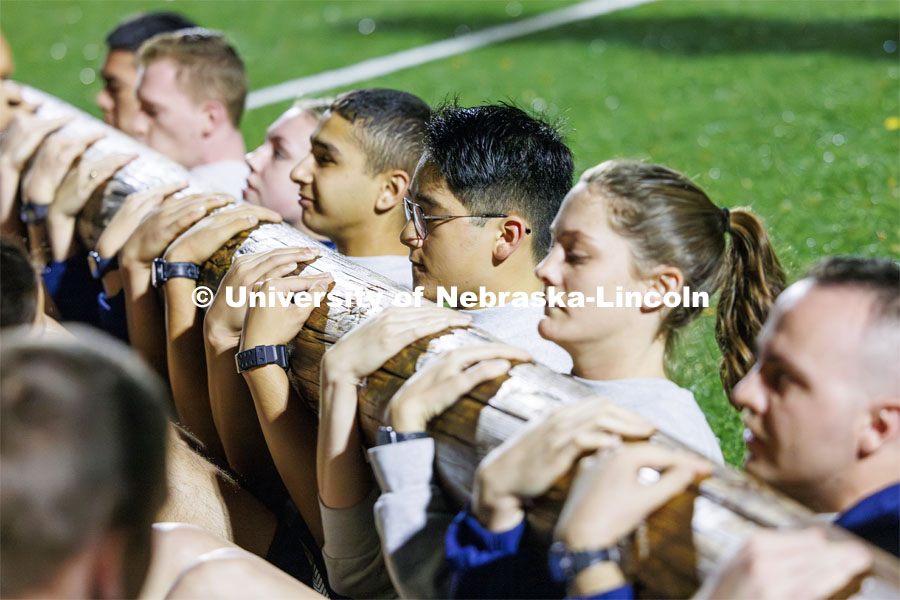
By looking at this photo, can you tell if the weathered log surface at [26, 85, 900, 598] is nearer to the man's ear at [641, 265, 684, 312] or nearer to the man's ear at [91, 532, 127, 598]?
the man's ear at [641, 265, 684, 312]

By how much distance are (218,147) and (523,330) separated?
9.74ft

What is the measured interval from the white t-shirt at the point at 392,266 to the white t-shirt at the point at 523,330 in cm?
80

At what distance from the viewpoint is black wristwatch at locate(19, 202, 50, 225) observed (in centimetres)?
469

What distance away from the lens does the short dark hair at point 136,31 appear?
656 cm

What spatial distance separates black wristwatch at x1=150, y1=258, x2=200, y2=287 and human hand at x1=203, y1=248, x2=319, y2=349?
37 centimetres

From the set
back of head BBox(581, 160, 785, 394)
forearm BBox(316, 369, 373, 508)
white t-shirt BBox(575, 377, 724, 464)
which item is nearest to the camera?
white t-shirt BBox(575, 377, 724, 464)

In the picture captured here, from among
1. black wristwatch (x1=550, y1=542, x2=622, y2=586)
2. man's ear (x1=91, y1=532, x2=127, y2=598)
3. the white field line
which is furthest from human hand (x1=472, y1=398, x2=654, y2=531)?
the white field line

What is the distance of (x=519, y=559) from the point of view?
1.97 metres

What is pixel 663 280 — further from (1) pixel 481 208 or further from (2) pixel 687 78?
(2) pixel 687 78

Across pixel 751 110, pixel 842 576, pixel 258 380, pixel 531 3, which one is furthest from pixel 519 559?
pixel 531 3

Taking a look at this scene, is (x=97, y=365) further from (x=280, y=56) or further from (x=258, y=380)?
(x=280, y=56)

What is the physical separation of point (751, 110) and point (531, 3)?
5.70m

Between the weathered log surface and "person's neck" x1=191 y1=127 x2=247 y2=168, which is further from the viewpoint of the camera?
"person's neck" x1=191 y1=127 x2=247 y2=168

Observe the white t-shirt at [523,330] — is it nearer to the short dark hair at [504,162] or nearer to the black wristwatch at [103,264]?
the short dark hair at [504,162]
